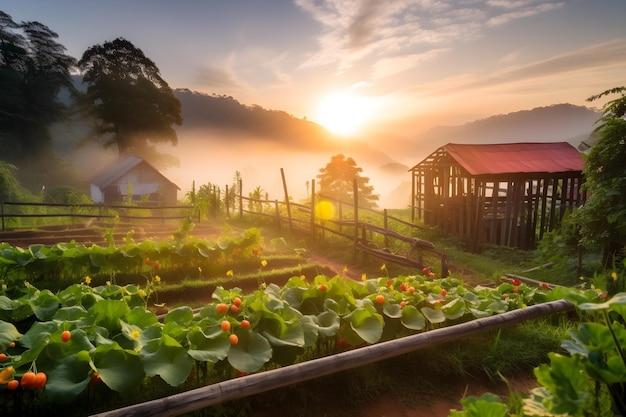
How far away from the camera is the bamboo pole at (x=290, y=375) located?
2.31 meters

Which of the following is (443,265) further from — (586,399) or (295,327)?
(586,399)

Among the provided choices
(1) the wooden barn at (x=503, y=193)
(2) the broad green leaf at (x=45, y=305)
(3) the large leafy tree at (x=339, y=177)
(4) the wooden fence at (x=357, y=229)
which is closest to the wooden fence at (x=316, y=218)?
(4) the wooden fence at (x=357, y=229)

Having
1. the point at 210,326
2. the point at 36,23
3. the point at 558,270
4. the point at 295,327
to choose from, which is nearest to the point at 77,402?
the point at 210,326

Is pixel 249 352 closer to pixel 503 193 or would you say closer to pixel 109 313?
pixel 109 313

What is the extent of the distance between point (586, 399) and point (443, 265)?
6.20m

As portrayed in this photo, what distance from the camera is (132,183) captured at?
27.8m

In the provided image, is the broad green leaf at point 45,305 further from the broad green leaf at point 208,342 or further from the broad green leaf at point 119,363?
the broad green leaf at point 208,342

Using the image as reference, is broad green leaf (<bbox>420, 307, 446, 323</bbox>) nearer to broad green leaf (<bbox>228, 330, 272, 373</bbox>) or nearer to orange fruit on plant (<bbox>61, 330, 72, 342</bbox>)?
broad green leaf (<bbox>228, 330, 272, 373</bbox>)

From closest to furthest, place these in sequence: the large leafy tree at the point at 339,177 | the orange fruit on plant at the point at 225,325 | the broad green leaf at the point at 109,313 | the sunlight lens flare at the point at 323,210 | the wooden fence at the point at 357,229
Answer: the orange fruit on plant at the point at 225,325
the broad green leaf at the point at 109,313
the wooden fence at the point at 357,229
the sunlight lens flare at the point at 323,210
the large leafy tree at the point at 339,177

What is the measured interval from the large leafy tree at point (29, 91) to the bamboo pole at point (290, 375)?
109 ft

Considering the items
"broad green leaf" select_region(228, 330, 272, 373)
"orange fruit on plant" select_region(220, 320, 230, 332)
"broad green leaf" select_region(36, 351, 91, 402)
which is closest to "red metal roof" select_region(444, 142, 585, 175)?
"broad green leaf" select_region(228, 330, 272, 373)

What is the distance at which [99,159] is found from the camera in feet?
143

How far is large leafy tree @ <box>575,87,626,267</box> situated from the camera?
682 centimetres

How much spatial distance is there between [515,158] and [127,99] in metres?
29.8
